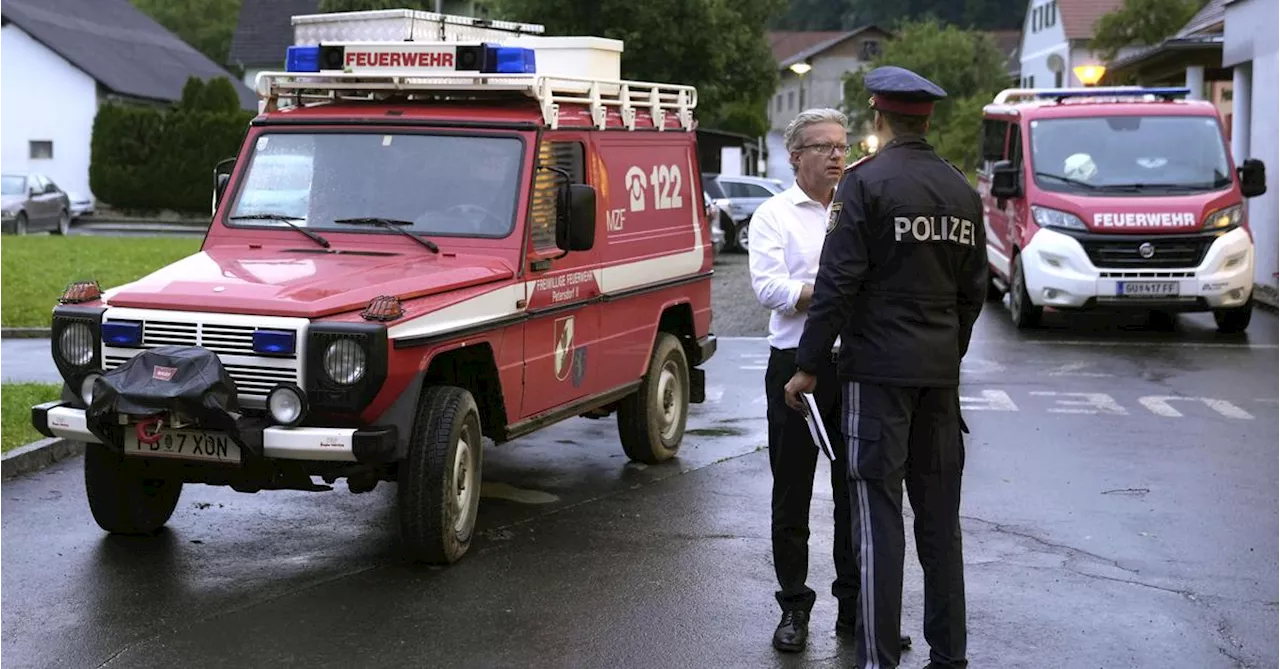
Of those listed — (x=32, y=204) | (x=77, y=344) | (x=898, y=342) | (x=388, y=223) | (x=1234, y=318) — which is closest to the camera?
(x=898, y=342)

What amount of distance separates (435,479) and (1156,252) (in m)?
11.9

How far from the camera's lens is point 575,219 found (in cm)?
859

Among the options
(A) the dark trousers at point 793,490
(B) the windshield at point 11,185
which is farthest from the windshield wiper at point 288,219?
(B) the windshield at point 11,185

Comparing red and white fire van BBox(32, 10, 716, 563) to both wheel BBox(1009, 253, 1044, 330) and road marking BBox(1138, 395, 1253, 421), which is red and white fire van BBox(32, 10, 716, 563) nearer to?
road marking BBox(1138, 395, 1253, 421)

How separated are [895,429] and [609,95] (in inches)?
187

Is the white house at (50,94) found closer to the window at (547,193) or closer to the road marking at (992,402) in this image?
the road marking at (992,402)

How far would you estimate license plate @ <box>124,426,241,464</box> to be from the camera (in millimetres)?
7203

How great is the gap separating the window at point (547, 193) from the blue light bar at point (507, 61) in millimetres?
393

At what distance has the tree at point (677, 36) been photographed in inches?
1661

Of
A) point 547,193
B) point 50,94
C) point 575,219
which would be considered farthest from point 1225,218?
point 50,94

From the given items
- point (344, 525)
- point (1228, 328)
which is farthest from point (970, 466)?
point (1228, 328)

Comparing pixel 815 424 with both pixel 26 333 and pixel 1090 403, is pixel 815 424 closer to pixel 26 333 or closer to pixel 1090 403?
pixel 1090 403

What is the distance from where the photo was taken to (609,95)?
32.8 ft

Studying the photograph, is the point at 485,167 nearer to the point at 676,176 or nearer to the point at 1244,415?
the point at 676,176
